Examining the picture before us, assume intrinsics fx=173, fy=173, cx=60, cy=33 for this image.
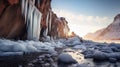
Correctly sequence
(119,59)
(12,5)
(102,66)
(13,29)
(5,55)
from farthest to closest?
(13,29)
(12,5)
(119,59)
(5,55)
(102,66)

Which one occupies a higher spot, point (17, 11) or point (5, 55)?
point (17, 11)

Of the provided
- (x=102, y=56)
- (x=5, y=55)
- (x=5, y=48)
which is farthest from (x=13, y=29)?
(x=102, y=56)

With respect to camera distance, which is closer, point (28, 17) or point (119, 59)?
point (119, 59)

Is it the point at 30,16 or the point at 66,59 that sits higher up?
the point at 30,16

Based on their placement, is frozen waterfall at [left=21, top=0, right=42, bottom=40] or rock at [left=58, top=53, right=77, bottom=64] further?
frozen waterfall at [left=21, top=0, right=42, bottom=40]

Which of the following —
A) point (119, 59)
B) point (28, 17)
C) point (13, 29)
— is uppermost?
point (28, 17)

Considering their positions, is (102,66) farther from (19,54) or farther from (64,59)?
(19,54)

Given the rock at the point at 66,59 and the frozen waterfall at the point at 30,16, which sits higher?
the frozen waterfall at the point at 30,16

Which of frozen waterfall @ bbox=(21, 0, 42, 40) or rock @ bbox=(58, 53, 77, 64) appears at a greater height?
frozen waterfall @ bbox=(21, 0, 42, 40)

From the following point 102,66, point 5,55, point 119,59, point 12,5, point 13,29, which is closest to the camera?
point 102,66

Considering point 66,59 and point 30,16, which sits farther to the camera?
point 30,16

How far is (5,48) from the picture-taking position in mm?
8883

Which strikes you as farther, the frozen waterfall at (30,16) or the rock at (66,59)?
the frozen waterfall at (30,16)

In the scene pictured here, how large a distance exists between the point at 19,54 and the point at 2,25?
854cm
